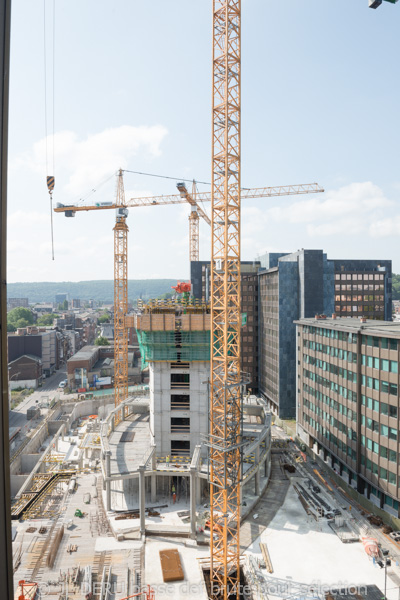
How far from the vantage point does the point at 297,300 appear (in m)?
85.2

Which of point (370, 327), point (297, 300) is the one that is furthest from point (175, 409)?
point (297, 300)

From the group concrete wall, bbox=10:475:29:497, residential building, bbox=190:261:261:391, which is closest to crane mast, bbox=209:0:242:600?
concrete wall, bbox=10:475:29:497

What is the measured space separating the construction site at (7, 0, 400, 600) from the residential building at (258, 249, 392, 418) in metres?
27.5

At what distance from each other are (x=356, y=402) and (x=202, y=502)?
21624 millimetres

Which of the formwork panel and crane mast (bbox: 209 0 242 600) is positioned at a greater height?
crane mast (bbox: 209 0 242 600)

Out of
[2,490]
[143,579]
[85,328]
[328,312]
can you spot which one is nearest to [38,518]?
[143,579]

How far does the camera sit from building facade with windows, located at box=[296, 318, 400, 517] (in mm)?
41188

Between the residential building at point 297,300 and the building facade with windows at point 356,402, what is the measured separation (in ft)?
72.8

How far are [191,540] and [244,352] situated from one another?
63.8m

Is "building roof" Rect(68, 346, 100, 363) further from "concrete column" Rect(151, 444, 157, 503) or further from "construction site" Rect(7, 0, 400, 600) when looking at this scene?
"concrete column" Rect(151, 444, 157, 503)

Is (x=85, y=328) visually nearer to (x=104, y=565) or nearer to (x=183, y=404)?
(x=183, y=404)

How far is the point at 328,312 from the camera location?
85.8 metres

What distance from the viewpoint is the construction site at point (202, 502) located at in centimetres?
3403

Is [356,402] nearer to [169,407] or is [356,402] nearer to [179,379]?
[179,379]
